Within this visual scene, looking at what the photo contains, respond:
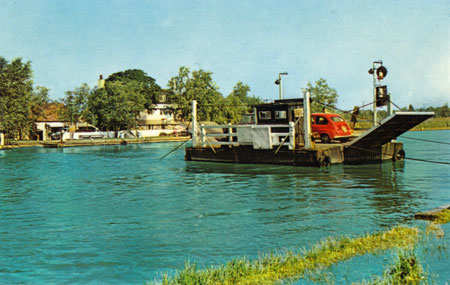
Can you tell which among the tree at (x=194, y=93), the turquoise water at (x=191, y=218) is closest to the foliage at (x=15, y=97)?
the tree at (x=194, y=93)

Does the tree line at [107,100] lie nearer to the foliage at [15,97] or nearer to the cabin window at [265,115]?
the foliage at [15,97]

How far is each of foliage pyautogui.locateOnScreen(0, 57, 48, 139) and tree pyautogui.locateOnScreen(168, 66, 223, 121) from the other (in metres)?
25.2

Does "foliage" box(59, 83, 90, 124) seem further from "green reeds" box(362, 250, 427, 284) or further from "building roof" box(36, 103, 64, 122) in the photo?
"green reeds" box(362, 250, 427, 284)

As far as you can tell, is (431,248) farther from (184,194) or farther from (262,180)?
(262,180)

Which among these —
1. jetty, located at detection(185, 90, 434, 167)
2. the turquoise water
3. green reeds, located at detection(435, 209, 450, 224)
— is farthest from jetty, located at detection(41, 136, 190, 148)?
green reeds, located at detection(435, 209, 450, 224)

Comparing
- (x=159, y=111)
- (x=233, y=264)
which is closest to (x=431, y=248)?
(x=233, y=264)

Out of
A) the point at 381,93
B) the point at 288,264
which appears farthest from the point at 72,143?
the point at 288,264

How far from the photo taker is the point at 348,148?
2511cm

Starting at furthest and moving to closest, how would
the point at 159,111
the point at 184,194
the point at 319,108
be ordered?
the point at 159,111
the point at 319,108
the point at 184,194

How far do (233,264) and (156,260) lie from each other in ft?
6.43

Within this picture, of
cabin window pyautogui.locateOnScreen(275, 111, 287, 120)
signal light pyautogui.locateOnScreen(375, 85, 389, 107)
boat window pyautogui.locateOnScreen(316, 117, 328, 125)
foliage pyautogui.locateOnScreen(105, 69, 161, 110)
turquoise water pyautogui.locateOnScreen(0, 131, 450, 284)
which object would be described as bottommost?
turquoise water pyautogui.locateOnScreen(0, 131, 450, 284)

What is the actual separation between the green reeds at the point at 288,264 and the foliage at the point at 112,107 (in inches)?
2826

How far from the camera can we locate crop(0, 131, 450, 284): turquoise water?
25.8 ft

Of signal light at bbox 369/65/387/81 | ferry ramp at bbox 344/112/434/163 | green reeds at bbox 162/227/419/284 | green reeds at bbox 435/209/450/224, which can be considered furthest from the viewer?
signal light at bbox 369/65/387/81
